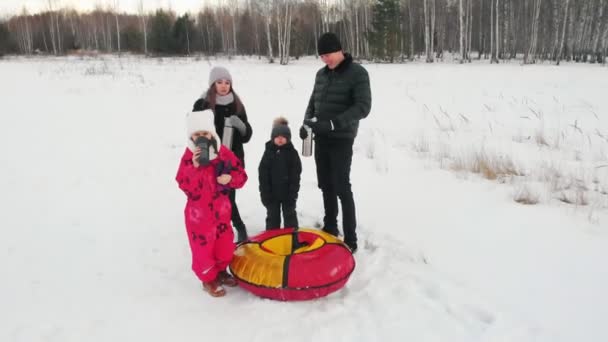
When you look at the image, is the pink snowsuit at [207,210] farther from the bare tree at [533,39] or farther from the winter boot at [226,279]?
the bare tree at [533,39]

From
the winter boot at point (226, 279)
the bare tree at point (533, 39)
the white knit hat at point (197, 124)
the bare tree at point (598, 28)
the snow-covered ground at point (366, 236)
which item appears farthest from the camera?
the bare tree at point (598, 28)

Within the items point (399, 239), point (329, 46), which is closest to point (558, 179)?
point (399, 239)

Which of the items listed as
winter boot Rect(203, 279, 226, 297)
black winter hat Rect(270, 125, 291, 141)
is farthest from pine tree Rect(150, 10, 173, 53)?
winter boot Rect(203, 279, 226, 297)

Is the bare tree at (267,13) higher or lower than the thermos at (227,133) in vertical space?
higher

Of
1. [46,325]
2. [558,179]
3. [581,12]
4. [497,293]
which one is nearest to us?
[46,325]

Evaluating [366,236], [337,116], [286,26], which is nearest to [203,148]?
[337,116]

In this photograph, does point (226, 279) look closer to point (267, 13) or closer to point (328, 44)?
point (328, 44)

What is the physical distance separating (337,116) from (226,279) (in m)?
1.67

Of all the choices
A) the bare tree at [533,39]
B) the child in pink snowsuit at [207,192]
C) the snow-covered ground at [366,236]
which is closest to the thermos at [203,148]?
the child in pink snowsuit at [207,192]

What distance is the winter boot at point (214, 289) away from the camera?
3227mm

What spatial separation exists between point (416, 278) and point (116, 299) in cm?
240

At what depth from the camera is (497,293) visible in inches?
121

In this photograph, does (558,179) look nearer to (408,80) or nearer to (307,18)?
(408,80)

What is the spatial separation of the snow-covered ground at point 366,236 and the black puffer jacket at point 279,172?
0.75 m
